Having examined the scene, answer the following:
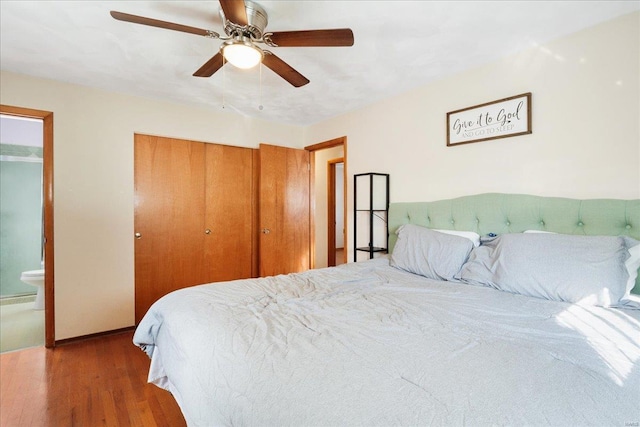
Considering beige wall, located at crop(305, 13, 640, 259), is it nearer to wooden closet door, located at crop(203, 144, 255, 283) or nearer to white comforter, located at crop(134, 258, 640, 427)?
white comforter, located at crop(134, 258, 640, 427)

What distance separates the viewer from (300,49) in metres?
2.10

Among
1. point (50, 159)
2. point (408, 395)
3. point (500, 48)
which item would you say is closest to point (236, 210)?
point (50, 159)

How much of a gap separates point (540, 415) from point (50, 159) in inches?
142

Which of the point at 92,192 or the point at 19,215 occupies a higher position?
the point at 92,192

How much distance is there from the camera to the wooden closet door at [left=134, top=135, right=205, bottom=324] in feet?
10.2

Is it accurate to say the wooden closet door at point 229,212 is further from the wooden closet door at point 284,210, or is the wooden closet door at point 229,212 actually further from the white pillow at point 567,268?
the white pillow at point 567,268

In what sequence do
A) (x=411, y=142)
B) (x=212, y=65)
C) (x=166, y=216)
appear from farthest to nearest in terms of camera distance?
1. (x=166, y=216)
2. (x=411, y=142)
3. (x=212, y=65)

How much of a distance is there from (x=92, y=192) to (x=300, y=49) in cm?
234

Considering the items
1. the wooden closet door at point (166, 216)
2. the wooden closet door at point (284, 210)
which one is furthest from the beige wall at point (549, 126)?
the wooden closet door at point (166, 216)

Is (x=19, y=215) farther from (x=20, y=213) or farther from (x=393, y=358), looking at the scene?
(x=393, y=358)

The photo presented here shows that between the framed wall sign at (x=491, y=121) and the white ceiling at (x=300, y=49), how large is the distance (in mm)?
346

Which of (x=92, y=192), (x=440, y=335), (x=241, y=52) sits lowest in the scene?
(x=440, y=335)

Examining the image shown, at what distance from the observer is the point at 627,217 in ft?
5.36

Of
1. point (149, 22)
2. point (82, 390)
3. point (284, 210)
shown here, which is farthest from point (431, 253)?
point (82, 390)
